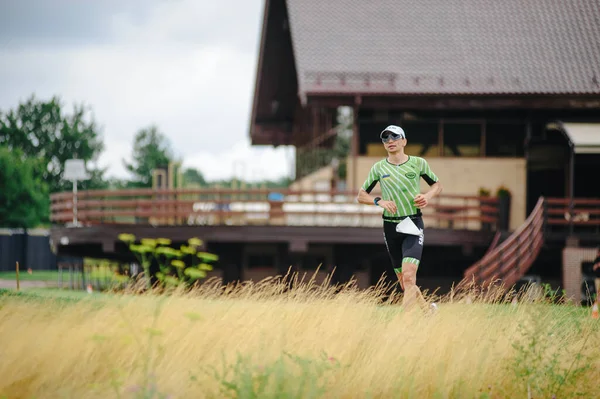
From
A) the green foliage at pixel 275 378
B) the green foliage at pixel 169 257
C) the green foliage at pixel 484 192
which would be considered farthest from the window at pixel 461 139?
the green foliage at pixel 275 378

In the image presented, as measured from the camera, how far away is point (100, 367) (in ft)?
23.4

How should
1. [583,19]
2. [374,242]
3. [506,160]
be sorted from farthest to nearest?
1. [583,19]
2. [506,160]
3. [374,242]

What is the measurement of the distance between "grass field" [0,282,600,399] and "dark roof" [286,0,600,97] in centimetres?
1209

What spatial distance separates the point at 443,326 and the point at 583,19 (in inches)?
691

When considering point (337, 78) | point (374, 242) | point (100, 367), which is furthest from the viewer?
point (337, 78)

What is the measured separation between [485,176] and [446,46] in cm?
337

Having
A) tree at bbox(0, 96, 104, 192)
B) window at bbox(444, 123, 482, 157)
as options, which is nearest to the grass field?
window at bbox(444, 123, 482, 157)

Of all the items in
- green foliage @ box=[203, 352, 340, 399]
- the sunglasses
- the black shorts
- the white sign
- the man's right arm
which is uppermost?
the sunglasses

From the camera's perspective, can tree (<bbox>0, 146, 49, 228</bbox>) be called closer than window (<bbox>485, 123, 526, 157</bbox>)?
No

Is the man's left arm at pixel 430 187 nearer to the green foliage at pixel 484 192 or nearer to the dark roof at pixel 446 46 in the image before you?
the dark roof at pixel 446 46

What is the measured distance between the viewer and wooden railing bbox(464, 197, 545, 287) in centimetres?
1652

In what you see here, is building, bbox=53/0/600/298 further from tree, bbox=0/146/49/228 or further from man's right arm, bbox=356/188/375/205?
tree, bbox=0/146/49/228

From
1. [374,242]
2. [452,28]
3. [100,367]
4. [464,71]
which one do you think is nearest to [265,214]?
[374,242]

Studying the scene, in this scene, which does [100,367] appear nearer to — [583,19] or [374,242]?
[374,242]
